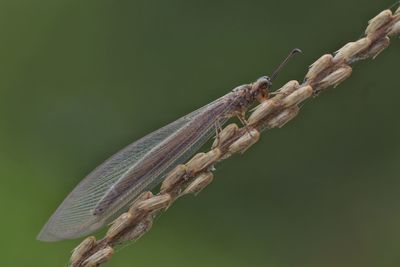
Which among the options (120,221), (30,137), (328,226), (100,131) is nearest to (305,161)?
(328,226)

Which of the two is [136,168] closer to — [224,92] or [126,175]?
[126,175]

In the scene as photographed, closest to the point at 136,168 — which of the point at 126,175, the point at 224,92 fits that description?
the point at 126,175

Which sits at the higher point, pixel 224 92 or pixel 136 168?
pixel 224 92

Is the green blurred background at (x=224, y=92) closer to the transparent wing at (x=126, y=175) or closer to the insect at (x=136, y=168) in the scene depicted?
the insect at (x=136, y=168)

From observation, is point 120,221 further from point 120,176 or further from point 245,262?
point 245,262

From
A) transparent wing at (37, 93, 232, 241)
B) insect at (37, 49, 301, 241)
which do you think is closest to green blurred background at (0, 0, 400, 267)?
insect at (37, 49, 301, 241)

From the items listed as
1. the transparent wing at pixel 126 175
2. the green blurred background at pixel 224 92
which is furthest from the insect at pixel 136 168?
the green blurred background at pixel 224 92
